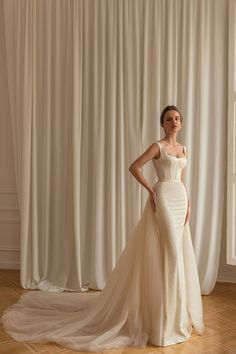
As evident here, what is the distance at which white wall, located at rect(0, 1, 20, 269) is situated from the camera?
4.80 metres

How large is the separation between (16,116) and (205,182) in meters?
2.16

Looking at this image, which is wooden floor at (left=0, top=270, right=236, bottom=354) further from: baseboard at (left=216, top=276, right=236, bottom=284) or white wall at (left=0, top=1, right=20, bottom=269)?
white wall at (left=0, top=1, right=20, bottom=269)

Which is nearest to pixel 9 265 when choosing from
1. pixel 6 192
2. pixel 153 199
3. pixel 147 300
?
pixel 6 192

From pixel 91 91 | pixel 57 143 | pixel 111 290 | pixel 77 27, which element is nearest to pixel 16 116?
pixel 57 143

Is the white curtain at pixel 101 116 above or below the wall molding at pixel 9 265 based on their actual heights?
above

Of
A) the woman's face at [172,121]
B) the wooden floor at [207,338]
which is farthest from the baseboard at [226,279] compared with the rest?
the woman's face at [172,121]

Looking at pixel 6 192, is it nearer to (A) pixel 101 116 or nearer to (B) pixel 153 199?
(A) pixel 101 116

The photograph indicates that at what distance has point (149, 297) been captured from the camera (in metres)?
2.99

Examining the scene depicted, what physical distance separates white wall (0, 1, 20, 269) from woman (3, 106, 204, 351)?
1.67m

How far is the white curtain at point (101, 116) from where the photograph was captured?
4.15 metres

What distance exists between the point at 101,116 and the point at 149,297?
2.02 meters

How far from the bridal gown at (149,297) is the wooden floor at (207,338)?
60 mm

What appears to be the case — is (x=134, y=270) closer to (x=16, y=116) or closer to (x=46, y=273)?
(x=46, y=273)

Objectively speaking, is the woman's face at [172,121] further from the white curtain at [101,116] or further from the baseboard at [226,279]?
the baseboard at [226,279]
